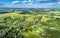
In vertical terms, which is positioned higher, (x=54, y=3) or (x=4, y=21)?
(x=54, y=3)

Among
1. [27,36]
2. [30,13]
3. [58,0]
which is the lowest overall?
[27,36]

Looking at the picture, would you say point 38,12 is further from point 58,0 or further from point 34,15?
point 58,0

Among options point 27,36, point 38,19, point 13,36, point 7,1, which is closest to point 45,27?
point 38,19

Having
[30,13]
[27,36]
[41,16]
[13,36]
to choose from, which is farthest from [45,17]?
[13,36]

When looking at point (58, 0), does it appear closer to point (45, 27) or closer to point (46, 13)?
point (46, 13)

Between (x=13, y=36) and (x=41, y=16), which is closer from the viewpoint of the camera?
(x=13, y=36)

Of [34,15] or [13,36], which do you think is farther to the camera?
[34,15]
